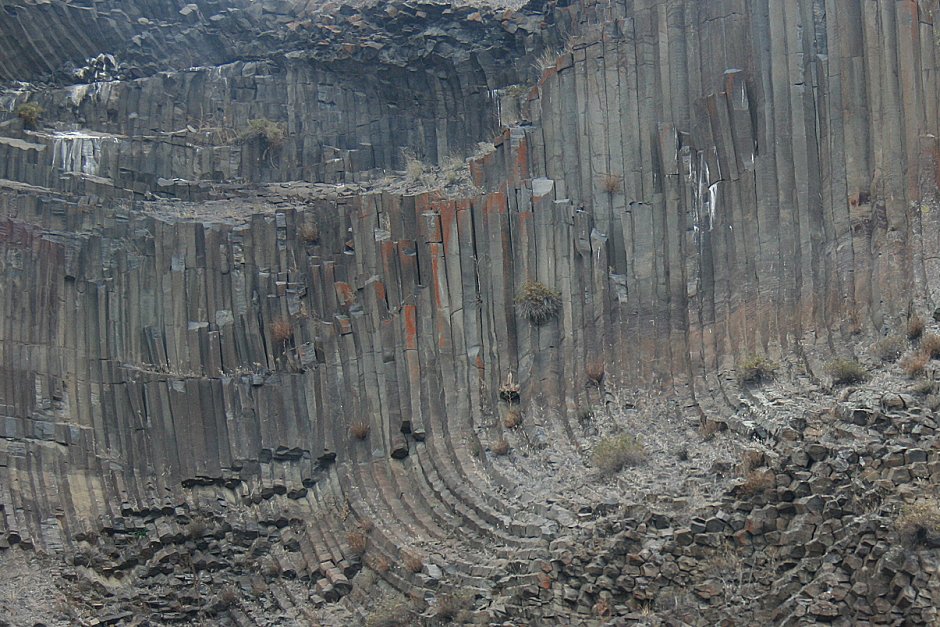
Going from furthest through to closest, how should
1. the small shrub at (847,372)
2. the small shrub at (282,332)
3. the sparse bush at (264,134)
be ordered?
the sparse bush at (264,134)
the small shrub at (282,332)
the small shrub at (847,372)

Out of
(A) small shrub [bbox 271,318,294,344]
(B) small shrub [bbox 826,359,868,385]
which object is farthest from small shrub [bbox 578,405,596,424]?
(A) small shrub [bbox 271,318,294,344]

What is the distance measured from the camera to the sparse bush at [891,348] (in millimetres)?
19828

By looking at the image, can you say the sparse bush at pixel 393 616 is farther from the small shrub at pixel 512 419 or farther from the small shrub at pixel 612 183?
the small shrub at pixel 612 183

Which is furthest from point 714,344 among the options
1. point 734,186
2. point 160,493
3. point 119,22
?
point 119,22

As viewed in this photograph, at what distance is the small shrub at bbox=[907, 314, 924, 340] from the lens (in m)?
19.8

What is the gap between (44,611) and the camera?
2347cm

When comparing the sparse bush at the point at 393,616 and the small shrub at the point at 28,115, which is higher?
the small shrub at the point at 28,115

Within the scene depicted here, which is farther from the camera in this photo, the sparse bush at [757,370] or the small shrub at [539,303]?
the small shrub at [539,303]

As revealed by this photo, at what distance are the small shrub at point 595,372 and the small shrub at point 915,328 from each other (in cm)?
460

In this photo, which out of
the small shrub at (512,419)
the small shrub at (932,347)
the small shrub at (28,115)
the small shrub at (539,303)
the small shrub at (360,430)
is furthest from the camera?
the small shrub at (28,115)

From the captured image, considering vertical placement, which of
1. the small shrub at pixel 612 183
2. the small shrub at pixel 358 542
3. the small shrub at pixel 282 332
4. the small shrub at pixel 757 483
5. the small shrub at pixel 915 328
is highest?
the small shrub at pixel 612 183

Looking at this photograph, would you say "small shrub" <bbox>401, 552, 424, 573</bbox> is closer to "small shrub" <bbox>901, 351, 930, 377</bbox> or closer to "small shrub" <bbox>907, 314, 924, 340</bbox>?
"small shrub" <bbox>901, 351, 930, 377</bbox>

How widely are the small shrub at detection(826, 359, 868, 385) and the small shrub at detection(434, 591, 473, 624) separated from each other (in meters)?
5.46

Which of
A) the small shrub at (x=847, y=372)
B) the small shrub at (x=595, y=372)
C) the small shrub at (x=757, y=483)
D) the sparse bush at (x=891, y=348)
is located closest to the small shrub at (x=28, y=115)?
the small shrub at (x=595, y=372)
